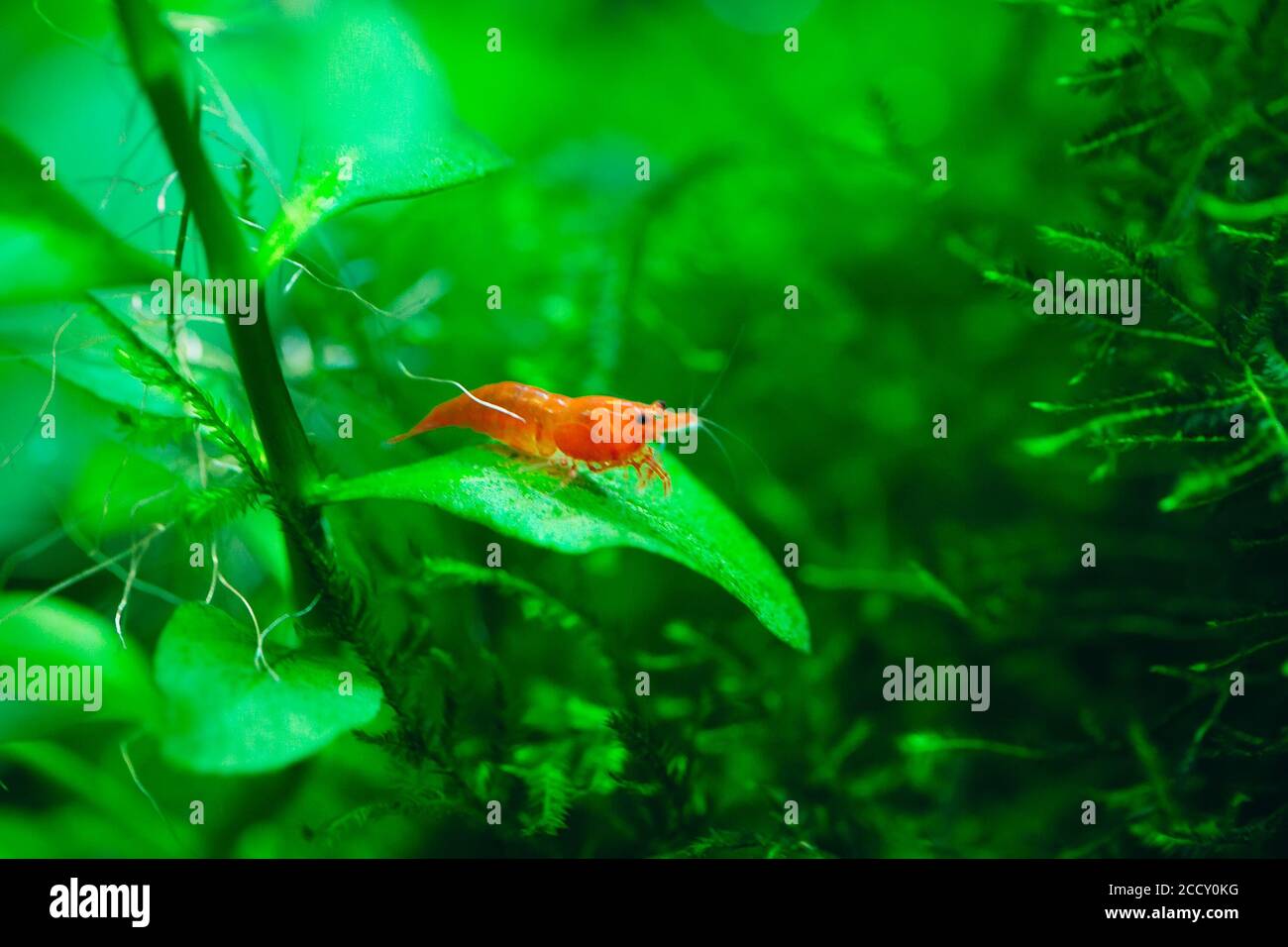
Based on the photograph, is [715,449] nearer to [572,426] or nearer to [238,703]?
[572,426]

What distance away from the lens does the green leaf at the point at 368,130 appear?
1145 mm

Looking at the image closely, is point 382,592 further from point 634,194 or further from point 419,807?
point 634,194

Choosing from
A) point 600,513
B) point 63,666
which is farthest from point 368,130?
point 63,666

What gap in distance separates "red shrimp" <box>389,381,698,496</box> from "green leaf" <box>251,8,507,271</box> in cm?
35

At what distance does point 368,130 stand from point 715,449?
107 centimetres

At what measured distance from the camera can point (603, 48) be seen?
2.26 m

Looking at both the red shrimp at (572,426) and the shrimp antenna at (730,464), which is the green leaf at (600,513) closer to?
the red shrimp at (572,426)

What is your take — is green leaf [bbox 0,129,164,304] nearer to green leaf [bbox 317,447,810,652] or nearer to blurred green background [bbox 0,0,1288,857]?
blurred green background [bbox 0,0,1288,857]

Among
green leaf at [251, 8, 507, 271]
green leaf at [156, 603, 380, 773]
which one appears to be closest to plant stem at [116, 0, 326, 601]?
green leaf at [251, 8, 507, 271]

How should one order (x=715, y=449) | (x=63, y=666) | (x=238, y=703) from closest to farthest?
1. (x=238, y=703)
2. (x=63, y=666)
3. (x=715, y=449)

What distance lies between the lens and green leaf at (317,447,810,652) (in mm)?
1106

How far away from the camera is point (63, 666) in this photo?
1.38 metres
